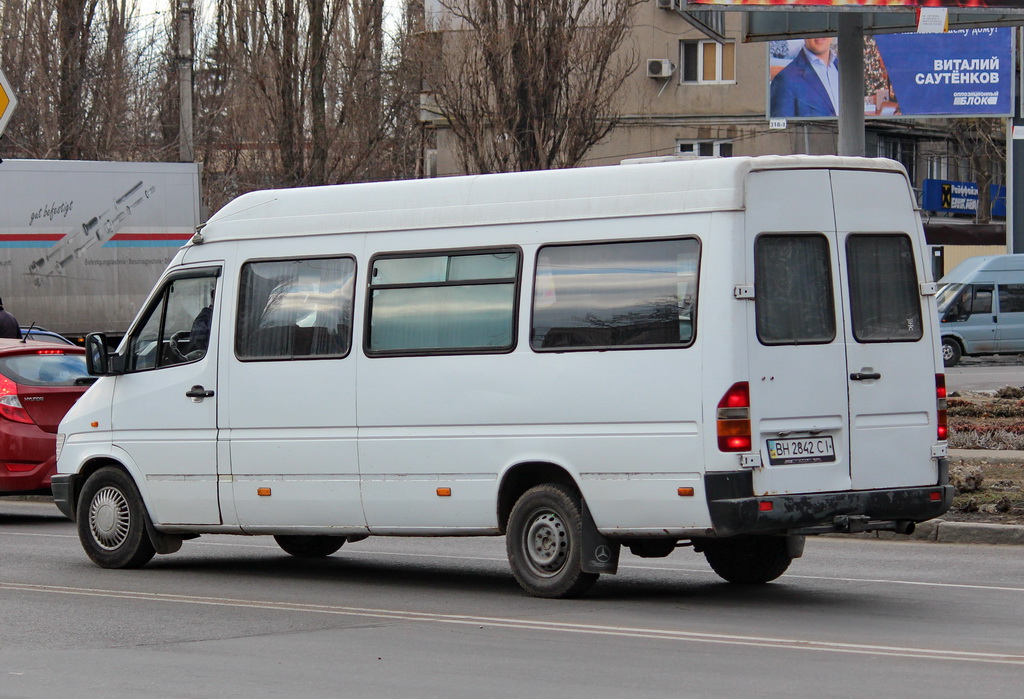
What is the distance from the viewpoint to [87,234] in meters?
28.5

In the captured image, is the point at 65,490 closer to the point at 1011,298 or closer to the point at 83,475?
the point at 83,475

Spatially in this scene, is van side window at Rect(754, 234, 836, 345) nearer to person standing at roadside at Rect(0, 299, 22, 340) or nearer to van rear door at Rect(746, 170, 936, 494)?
van rear door at Rect(746, 170, 936, 494)

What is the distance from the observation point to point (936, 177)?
57.0 m

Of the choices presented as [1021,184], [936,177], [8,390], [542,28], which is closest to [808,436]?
[8,390]

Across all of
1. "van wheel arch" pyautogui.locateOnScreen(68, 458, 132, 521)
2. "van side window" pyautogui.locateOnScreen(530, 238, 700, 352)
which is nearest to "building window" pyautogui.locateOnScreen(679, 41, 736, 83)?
"van wheel arch" pyautogui.locateOnScreen(68, 458, 132, 521)

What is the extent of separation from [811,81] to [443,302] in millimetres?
34170

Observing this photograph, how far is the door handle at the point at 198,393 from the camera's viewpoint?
1083 cm

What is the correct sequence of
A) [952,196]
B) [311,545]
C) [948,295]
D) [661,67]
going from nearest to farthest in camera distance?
[311,545]
[948,295]
[661,67]
[952,196]

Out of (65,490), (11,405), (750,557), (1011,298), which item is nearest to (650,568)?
(750,557)

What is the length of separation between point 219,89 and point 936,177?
82.3 ft

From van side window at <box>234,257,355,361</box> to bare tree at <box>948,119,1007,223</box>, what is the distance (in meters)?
43.8

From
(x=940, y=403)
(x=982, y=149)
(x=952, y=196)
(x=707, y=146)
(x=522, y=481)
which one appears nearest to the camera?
(x=940, y=403)

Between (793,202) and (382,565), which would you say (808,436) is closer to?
(793,202)

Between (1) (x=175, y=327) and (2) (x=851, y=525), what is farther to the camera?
(1) (x=175, y=327)
